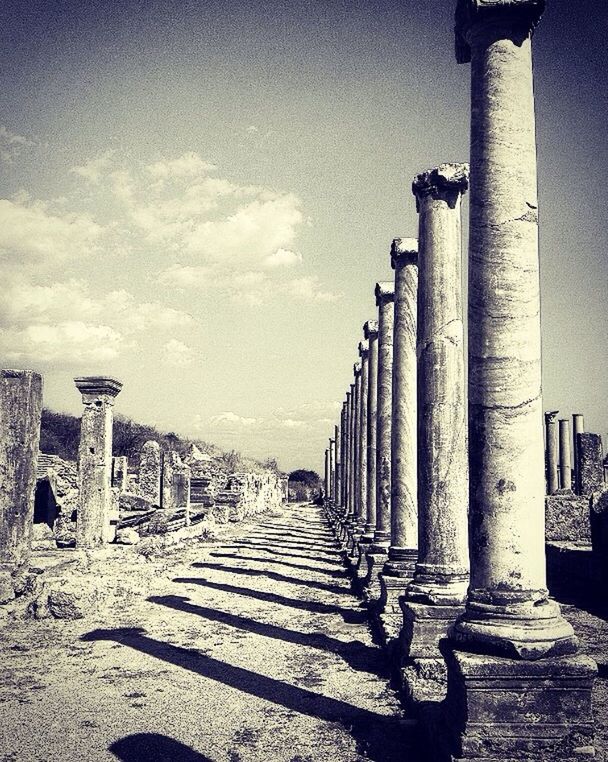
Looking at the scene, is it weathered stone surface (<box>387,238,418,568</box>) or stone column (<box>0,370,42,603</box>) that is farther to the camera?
stone column (<box>0,370,42,603</box>)

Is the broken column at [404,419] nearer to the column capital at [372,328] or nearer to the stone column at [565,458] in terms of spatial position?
the column capital at [372,328]

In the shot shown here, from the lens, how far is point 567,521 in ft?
55.8

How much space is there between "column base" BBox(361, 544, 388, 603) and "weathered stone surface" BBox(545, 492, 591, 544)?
25.0 ft

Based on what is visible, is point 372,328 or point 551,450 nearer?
point 372,328

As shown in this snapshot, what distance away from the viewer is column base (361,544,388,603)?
1026 cm

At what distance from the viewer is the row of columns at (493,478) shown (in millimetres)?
3939

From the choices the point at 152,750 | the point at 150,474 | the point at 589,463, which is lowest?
the point at 152,750

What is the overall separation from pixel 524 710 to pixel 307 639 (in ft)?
15.5

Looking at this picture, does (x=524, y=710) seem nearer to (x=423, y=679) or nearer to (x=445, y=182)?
(x=423, y=679)

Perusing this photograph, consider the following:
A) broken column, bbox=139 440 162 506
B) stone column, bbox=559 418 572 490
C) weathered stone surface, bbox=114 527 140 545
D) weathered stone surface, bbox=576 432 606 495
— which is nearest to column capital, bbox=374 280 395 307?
Result: weathered stone surface, bbox=114 527 140 545

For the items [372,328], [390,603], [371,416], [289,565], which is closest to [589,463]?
[371,416]

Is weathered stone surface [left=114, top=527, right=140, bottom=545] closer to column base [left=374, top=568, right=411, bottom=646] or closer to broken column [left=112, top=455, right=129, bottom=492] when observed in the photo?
broken column [left=112, top=455, right=129, bottom=492]

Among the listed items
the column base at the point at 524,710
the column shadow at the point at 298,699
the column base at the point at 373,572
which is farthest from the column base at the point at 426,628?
the column base at the point at 373,572

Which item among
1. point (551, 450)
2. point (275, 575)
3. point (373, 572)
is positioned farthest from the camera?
point (551, 450)
